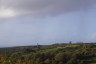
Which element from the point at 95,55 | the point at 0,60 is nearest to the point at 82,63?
the point at 95,55

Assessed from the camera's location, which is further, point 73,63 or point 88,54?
point 88,54

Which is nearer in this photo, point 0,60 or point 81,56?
point 0,60

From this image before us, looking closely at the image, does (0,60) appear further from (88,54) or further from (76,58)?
(88,54)

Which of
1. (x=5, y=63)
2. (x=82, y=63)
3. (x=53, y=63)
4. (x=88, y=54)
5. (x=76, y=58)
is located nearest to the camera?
(x=5, y=63)

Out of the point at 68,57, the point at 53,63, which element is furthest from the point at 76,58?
the point at 53,63

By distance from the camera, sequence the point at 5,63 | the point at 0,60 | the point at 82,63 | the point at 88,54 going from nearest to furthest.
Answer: the point at 5,63 < the point at 0,60 < the point at 82,63 < the point at 88,54

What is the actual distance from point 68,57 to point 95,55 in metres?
6.36

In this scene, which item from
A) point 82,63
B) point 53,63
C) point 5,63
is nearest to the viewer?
point 5,63

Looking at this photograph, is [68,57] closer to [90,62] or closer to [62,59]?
[62,59]

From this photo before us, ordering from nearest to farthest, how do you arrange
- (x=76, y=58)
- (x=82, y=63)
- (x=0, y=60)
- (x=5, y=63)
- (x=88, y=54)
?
1. (x=5, y=63)
2. (x=0, y=60)
3. (x=82, y=63)
4. (x=76, y=58)
5. (x=88, y=54)

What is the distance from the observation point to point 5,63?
549 inches

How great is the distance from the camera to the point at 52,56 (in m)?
46.8

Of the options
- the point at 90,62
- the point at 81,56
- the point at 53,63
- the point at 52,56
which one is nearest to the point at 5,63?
the point at 53,63

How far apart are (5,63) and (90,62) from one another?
98.3ft
